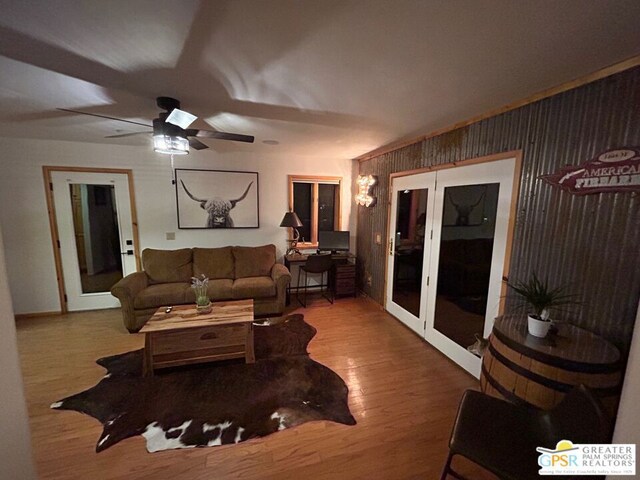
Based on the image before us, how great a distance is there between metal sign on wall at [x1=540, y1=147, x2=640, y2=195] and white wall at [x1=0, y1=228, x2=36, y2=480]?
2659 mm

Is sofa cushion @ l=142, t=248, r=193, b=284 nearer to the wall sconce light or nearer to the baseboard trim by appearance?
the baseboard trim

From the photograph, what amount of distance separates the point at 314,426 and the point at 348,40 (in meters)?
2.44

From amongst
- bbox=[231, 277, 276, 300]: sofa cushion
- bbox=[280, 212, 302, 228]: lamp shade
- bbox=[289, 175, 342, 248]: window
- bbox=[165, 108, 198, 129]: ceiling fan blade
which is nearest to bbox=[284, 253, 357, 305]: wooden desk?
bbox=[289, 175, 342, 248]: window

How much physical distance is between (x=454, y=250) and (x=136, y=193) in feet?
14.2

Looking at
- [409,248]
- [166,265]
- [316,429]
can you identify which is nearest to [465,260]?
[409,248]

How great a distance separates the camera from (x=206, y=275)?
3.79 meters

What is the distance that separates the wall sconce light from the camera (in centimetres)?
402

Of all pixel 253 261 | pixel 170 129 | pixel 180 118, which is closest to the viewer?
pixel 180 118

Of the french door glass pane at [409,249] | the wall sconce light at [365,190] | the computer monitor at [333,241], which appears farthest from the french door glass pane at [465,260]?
the computer monitor at [333,241]

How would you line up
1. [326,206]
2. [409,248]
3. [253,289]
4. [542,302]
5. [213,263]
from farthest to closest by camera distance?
[326,206], [213,263], [253,289], [409,248], [542,302]

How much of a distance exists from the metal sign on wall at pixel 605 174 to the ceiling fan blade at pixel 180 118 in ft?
8.53

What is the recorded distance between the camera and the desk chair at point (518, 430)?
109 centimetres

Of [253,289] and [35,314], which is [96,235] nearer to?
[35,314]

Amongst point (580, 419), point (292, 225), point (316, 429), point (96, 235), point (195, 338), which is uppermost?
point (292, 225)
